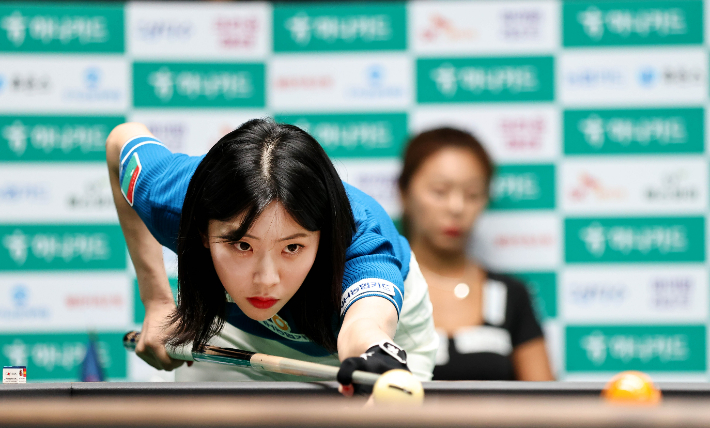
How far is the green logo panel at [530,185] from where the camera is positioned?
281 cm

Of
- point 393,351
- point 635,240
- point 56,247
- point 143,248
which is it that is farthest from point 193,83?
point 393,351

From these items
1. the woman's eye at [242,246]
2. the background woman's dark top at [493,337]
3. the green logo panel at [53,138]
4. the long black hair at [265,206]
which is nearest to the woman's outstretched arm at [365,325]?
the long black hair at [265,206]

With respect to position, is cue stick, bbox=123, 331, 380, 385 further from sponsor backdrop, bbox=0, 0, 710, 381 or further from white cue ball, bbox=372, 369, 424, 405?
sponsor backdrop, bbox=0, 0, 710, 381

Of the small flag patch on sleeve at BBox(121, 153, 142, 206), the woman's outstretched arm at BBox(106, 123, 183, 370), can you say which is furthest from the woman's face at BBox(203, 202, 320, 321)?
the woman's outstretched arm at BBox(106, 123, 183, 370)

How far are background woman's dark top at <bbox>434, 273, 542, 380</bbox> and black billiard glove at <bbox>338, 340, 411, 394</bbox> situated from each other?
156 centimetres

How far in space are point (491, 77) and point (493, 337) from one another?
3.50 feet

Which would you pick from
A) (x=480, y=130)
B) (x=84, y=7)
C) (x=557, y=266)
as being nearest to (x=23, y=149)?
(x=84, y=7)

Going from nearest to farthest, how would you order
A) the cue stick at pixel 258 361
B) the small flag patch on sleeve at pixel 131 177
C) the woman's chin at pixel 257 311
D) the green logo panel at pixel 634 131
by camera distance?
the cue stick at pixel 258 361 < the woman's chin at pixel 257 311 < the small flag patch on sleeve at pixel 131 177 < the green logo panel at pixel 634 131

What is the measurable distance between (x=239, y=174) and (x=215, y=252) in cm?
16

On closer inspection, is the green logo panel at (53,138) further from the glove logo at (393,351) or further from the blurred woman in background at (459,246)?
the glove logo at (393,351)

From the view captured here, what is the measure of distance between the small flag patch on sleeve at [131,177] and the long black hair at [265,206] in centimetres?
30

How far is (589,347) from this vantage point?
2.79 metres

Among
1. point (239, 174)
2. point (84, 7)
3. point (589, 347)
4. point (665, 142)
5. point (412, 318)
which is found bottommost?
point (589, 347)

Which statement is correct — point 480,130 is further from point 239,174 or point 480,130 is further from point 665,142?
point 239,174
